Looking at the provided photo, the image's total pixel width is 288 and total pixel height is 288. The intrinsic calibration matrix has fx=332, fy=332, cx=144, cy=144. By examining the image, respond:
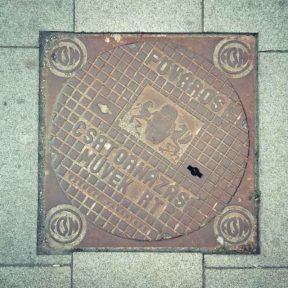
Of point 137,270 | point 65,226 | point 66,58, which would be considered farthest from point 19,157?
point 137,270

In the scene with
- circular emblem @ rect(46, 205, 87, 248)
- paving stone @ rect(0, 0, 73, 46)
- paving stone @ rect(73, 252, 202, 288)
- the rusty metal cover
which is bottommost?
paving stone @ rect(73, 252, 202, 288)

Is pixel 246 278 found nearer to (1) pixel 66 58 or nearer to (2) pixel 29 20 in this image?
(1) pixel 66 58

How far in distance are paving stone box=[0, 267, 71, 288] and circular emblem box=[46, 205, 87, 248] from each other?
24 centimetres

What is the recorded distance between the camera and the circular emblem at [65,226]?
279cm

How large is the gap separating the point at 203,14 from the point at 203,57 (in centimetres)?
38

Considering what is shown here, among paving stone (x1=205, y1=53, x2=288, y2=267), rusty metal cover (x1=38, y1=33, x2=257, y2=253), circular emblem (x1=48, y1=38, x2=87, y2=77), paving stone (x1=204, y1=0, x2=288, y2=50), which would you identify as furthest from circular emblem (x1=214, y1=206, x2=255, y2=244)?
circular emblem (x1=48, y1=38, x2=87, y2=77)

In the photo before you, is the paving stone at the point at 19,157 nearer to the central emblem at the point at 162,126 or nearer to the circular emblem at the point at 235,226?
the central emblem at the point at 162,126

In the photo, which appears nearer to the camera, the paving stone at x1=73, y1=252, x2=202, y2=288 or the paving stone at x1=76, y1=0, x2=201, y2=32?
the paving stone at x1=73, y1=252, x2=202, y2=288

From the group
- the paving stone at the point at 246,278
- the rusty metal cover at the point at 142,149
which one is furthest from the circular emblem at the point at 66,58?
the paving stone at the point at 246,278

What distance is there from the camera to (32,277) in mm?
2783

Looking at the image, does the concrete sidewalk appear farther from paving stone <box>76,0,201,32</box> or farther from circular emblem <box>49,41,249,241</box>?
circular emblem <box>49,41,249,241</box>

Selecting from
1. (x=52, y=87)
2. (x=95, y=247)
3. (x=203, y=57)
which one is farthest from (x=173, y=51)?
(x=95, y=247)

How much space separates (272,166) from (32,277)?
7.33ft

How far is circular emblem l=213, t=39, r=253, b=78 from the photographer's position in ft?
9.45
